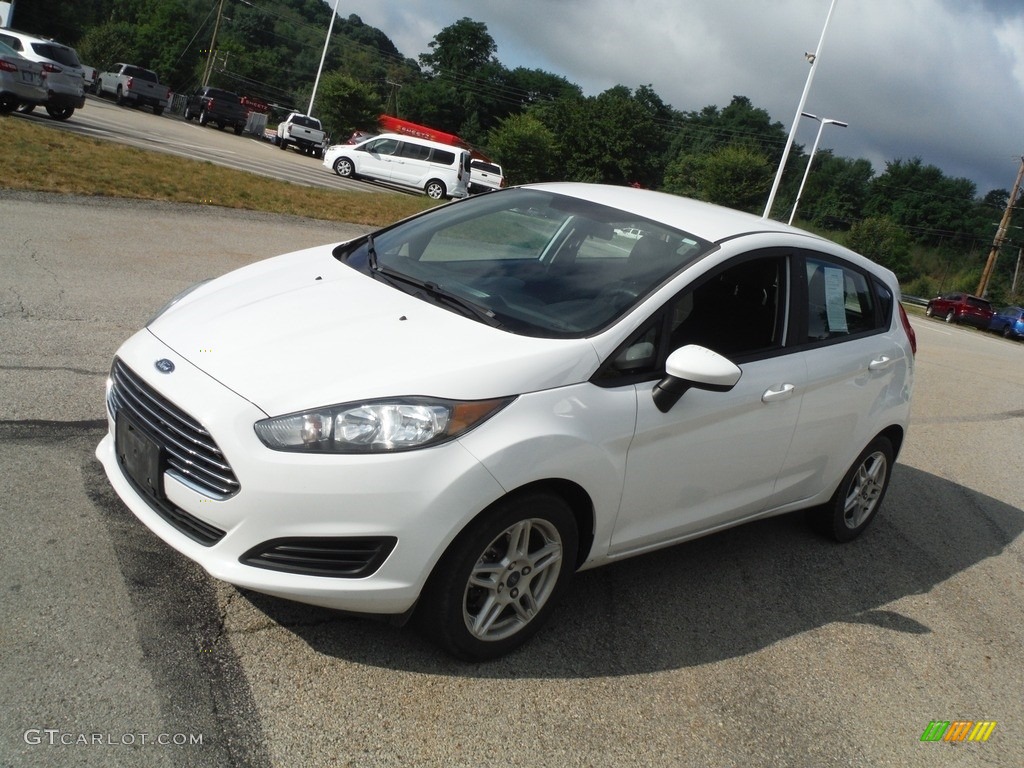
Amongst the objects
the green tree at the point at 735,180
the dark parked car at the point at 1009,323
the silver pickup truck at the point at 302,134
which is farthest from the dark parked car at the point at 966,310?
Answer: the silver pickup truck at the point at 302,134

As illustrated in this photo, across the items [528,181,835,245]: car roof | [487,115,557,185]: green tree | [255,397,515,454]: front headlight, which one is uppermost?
[487,115,557,185]: green tree

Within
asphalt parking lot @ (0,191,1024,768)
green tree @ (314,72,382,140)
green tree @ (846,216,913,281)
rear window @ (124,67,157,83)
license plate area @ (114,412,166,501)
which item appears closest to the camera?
asphalt parking lot @ (0,191,1024,768)

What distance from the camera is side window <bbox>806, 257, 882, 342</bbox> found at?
4535 mm

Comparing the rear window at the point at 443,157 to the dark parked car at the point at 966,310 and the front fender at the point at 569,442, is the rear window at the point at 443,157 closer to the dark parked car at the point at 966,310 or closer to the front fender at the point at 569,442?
the dark parked car at the point at 966,310

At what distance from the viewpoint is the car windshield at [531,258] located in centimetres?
369

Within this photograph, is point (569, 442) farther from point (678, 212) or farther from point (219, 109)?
point (219, 109)

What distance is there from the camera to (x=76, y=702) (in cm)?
275

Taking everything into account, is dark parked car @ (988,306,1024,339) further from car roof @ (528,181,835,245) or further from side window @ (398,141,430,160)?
car roof @ (528,181,835,245)

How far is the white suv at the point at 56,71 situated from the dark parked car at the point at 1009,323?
126 ft

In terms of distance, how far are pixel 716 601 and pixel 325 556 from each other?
2.12 metres

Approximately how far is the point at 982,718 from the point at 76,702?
11.4ft

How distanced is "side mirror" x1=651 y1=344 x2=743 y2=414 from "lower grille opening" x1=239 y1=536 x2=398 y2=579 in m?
1.22

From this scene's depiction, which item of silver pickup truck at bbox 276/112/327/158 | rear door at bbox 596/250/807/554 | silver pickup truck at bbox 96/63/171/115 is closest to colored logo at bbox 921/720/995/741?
rear door at bbox 596/250/807/554

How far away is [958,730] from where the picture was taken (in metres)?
3.72
